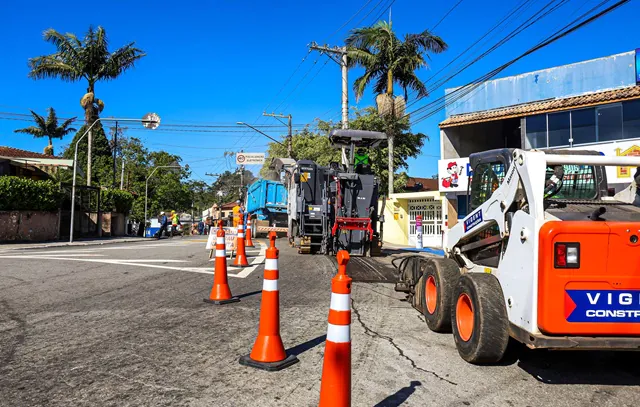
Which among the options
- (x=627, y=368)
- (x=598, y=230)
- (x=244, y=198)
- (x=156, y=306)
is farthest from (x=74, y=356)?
(x=244, y=198)

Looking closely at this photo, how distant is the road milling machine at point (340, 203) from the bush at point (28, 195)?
1398 cm

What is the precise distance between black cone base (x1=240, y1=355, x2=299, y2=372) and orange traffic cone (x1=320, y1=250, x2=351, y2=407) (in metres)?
1.17

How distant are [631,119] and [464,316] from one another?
16.8 metres

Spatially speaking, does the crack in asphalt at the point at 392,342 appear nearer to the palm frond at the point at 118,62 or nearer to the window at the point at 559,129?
the window at the point at 559,129

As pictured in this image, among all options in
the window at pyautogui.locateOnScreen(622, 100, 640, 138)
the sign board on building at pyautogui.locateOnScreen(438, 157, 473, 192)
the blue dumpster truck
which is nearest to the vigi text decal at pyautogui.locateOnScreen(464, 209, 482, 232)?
the window at pyautogui.locateOnScreen(622, 100, 640, 138)

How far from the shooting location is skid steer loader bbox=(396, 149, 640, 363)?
358cm

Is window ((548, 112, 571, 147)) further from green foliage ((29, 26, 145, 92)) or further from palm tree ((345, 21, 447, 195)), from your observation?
green foliage ((29, 26, 145, 92))

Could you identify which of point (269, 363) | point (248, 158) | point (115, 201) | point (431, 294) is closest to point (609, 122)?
point (431, 294)

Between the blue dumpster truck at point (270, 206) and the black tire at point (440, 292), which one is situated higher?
the blue dumpster truck at point (270, 206)

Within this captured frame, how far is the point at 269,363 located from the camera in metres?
4.14

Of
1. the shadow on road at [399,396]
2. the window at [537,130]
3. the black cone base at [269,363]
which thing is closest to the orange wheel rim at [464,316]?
the shadow on road at [399,396]

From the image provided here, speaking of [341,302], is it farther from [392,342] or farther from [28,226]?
[28,226]

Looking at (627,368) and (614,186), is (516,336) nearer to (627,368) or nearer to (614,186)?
(627,368)

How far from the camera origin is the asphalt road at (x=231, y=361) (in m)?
3.60
